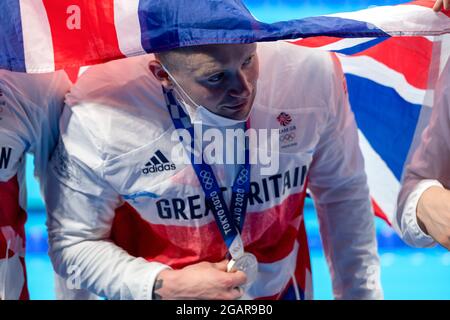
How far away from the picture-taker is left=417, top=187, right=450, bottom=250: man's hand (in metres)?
1.62

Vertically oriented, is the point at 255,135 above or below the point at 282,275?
above

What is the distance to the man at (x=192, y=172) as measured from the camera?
1.67 metres

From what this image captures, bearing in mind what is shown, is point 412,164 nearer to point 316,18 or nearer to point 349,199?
point 349,199

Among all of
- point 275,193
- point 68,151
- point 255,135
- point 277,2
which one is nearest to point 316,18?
point 277,2

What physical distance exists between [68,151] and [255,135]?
1.43 feet

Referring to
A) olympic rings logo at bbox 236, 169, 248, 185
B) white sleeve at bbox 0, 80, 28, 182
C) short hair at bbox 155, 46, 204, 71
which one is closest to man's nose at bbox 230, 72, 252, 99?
short hair at bbox 155, 46, 204, 71

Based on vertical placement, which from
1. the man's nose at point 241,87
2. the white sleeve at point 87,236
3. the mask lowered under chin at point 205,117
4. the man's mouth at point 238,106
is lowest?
the white sleeve at point 87,236

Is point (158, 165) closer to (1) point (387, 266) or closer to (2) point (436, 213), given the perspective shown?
(2) point (436, 213)

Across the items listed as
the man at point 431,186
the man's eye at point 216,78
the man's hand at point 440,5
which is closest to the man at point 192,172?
the man's eye at point 216,78

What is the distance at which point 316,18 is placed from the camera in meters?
1.50

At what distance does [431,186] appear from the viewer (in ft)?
5.57

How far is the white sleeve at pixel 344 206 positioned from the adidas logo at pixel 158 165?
1.31 ft

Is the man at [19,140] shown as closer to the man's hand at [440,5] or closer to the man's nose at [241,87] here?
the man's nose at [241,87]

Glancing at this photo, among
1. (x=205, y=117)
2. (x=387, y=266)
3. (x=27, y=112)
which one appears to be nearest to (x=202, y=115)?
(x=205, y=117)
